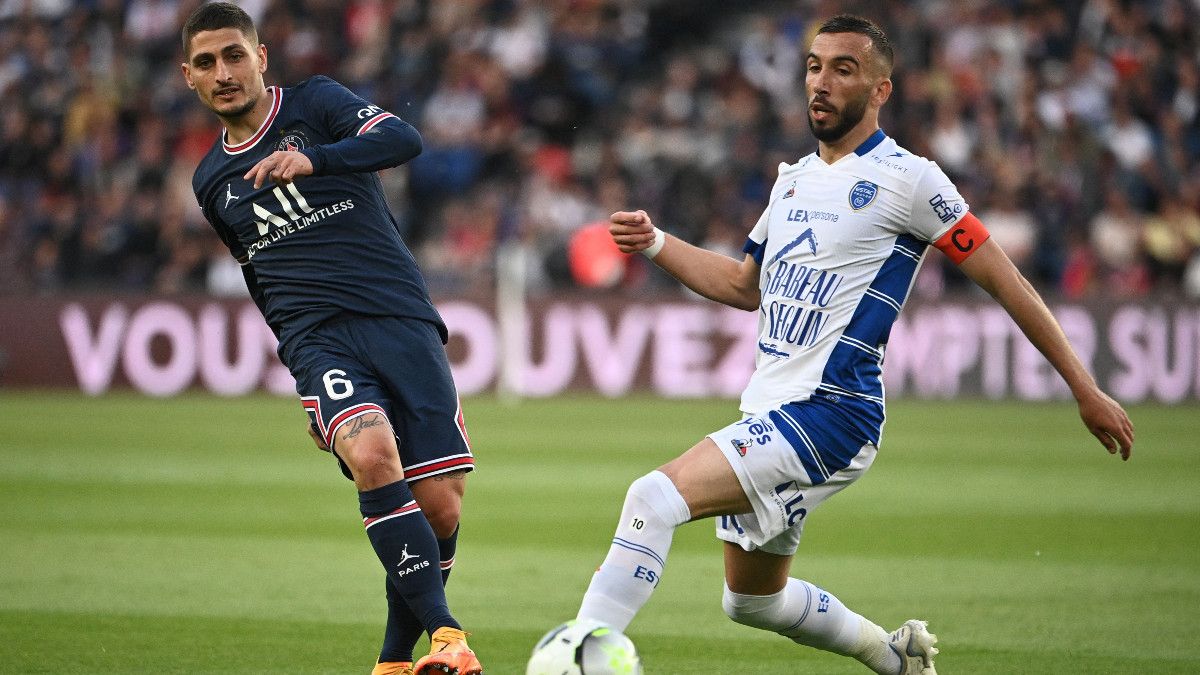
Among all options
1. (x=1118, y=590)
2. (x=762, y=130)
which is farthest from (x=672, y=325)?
(x=1118, y=590)

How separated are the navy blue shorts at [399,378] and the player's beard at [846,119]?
5.22 ft

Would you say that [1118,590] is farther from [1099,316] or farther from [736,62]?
[736,62]

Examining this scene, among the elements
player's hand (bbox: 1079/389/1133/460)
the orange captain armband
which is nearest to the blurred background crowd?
the orange captain armband

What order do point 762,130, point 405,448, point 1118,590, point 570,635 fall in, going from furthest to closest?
point 762,130 < point 1118,590 < point 405,448 < point 570,635

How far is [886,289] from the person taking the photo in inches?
202

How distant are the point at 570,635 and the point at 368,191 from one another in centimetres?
208

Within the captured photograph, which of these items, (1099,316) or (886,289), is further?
(1099,316)

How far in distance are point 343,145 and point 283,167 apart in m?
0.28

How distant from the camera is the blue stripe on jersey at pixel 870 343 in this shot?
504cm

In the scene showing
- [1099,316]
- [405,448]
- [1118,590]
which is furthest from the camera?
[1099,316]

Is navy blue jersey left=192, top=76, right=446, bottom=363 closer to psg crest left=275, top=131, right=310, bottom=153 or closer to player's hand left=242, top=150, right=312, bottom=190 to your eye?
psg crest left=275, top=131, right=310, bottom=153

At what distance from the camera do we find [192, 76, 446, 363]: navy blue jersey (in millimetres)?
5742

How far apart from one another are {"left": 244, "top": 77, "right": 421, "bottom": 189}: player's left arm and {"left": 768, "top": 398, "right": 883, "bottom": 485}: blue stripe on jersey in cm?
160

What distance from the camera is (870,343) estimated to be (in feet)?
16.7
